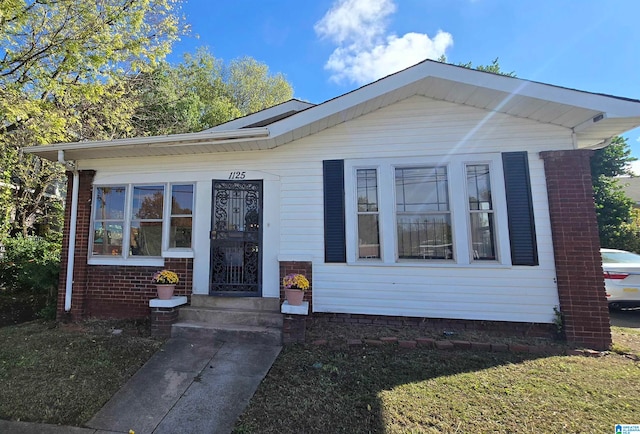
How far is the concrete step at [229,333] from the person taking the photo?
13.7 feet

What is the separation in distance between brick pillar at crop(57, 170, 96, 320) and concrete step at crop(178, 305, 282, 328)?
221 cm

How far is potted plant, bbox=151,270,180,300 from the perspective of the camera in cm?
459

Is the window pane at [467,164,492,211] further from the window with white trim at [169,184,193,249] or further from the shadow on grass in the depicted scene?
the window with white trim at [169,184,193,249]

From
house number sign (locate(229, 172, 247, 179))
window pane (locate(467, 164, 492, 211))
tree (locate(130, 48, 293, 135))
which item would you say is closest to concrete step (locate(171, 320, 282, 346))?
house number sign (locate(229, 172, 247, 179))

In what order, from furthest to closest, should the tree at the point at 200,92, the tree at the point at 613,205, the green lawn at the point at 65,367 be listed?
the tree at the point at 200,92 < the tree at the point at 613,205 < the green lawn at the point at 65,367

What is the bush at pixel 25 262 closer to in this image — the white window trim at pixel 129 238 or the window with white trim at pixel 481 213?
the white window trim at pixel 129 238

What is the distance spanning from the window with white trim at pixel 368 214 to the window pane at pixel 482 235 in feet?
4.80

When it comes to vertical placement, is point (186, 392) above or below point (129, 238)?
below

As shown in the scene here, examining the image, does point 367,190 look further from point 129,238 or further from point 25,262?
point 25,262

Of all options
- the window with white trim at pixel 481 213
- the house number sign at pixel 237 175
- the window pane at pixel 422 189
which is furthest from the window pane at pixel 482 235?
the house number sign at pixel 237 175

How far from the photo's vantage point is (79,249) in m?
5.45

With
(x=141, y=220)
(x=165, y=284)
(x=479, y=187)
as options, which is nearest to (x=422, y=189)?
(x=479, y=187)

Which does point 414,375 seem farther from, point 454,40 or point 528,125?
point 454,40

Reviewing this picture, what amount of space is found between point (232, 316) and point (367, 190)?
115 inches
